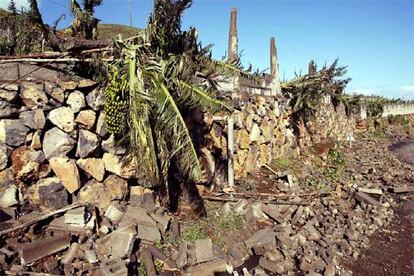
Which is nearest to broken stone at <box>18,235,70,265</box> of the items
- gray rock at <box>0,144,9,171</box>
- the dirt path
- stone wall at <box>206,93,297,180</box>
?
gray rock at <box>0,144,9,171</box>

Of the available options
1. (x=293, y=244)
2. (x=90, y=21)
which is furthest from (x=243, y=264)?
(x=90, y=21)

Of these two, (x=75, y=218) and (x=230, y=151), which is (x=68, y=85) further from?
(x=230, y=151)

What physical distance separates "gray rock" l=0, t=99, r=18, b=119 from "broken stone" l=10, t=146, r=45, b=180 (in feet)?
1.57

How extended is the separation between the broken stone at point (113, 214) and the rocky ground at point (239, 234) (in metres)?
0.02

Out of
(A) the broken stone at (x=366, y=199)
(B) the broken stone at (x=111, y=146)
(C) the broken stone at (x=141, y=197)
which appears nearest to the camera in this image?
(B) the broken stone at (x=111, y=146)

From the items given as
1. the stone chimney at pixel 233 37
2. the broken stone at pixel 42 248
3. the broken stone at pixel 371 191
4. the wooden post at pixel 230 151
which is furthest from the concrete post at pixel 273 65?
the broken stone at pixel 42 248

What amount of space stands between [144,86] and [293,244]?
154 inches

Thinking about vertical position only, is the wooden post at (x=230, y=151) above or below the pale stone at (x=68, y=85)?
below

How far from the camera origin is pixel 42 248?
4355 mm

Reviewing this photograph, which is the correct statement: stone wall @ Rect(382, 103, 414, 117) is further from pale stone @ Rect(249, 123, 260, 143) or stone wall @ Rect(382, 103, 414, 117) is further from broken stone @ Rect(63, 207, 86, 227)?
broken stone @ Rect(63, 207, 86, 227)

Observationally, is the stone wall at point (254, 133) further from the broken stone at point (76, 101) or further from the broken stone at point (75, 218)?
the broken stone at point (75, 218)

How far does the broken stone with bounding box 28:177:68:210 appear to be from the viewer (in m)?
4.91

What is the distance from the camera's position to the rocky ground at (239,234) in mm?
4473

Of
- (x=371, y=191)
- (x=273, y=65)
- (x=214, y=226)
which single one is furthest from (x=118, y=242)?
(x=273, y=65)
